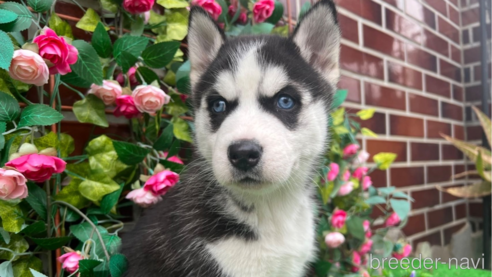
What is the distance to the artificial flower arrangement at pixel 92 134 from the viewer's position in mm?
1225

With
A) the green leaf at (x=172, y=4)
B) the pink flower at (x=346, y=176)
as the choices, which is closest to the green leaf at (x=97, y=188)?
the green leaf at (x=172, y=4)

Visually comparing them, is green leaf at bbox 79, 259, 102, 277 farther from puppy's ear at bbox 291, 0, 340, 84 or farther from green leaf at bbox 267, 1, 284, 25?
green leaf at bbox 267, 1, 284, 25

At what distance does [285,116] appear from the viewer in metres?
1.32

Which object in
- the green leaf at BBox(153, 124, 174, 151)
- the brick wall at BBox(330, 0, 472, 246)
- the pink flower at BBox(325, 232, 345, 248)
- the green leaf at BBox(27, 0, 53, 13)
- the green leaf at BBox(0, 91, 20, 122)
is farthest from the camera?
the brick wall at BBox(330, 0, 472, 246)

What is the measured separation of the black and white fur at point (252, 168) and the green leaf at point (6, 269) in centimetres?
40

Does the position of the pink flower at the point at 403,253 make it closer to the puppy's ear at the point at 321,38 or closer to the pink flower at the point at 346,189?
the pink flower at the point at 346,189

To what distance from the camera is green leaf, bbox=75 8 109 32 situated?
1.52 m

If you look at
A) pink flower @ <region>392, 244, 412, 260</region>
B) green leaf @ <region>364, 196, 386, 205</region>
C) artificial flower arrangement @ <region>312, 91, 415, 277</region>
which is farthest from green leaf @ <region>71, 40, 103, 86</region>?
pink flower @ <region>392, 244, 412, 260</region>

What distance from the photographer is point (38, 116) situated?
1.23 meters

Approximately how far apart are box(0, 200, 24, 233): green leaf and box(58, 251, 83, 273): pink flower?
0.19 meters

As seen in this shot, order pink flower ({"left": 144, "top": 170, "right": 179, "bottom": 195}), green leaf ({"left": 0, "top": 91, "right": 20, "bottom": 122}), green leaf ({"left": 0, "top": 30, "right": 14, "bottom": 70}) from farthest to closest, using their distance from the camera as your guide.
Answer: pink flower ({"left": 144, "top": 170, "right": 179, "bottom": 195}) < green leaf ({"left": 0, "top": 91, "right": 20, "bottom": 122}) < green leaf ({"left": 0, "top": 30, "right": 14, "bottom": 70})

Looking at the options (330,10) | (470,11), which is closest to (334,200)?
(330,10)

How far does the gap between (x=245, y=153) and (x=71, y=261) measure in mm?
771

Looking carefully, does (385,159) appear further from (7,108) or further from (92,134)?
(7,108)
